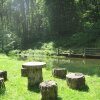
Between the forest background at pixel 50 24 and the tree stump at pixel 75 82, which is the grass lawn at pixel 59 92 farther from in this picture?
the forest background at pixel 50 24

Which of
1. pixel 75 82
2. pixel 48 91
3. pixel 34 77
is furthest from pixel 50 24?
pixel 48 91

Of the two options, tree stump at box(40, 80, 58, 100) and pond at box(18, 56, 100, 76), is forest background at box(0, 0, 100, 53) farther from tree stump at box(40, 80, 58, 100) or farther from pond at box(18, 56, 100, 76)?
tree stump at box(40, 80, 58, 100)

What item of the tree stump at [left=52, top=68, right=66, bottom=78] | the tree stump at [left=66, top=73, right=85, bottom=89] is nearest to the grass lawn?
the tree stump at [left=66, top=73, right=85, bottom=89]

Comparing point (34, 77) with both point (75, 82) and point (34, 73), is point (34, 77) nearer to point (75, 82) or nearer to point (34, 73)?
point (34, 73)

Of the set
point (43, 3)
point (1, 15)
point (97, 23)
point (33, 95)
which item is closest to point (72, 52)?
point (97, 23)

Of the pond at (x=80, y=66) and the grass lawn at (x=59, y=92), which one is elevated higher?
the grass lawn at (x=59, y=92)

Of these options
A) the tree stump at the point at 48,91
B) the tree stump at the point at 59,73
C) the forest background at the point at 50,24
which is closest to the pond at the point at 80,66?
the tree stump at the point at 59,73

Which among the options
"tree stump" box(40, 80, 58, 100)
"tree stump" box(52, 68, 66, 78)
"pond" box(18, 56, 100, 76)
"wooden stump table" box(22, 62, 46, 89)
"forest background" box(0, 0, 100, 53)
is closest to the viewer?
"tree stump" box(40, 80, 58, 100)

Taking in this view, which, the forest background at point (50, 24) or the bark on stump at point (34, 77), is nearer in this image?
the bark on stump at point (34, 77)

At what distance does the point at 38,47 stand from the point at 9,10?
12865 millimetres

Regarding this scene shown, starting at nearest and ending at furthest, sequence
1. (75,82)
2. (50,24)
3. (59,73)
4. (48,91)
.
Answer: (48,91), (75,82), (59,73), (50,24)

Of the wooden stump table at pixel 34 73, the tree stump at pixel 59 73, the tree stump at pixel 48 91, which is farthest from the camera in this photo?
the tree stump at pixel 59 73

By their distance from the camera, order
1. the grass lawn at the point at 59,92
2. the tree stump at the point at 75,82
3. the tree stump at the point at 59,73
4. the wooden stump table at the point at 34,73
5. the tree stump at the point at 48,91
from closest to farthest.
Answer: the tree stump at the point at 48,91, the grass lawn at the point at 59,92, the wooden stump table at the point at 34,73, the tree stump at the point at 75,82, the tree stump at the point at 59,73

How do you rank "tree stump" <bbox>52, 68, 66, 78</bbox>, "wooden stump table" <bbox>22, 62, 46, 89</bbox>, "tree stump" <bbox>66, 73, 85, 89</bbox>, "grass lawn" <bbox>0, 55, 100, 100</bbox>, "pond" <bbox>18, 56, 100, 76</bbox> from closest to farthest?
"grass lawn" <bbox>0, 55, 100, 100</bbox> < "wooden stump table" <bbox>22, 62, 46, 89</bbox> < "tree stump" <bbox>66, 73, 85, 89</bbox> < "tree stump" <bbox>52, 68, 66, 78</bbox> < "pond" <bbox>18, 56, 100, 76</bbox>
